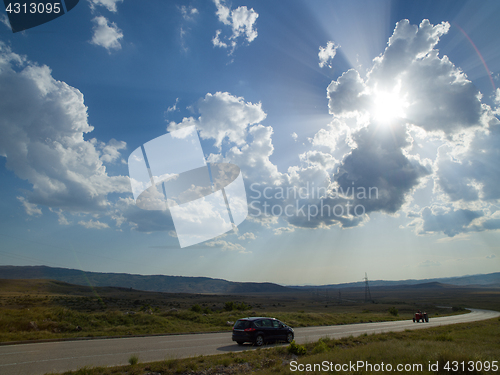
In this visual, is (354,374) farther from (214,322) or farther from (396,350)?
(214,322)

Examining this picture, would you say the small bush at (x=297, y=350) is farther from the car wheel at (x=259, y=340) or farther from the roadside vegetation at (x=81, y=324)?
the roadside vegetation at (x=81, y=324)

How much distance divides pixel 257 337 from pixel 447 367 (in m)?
9.48

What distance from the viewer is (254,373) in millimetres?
8961

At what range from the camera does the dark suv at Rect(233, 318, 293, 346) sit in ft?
50.8

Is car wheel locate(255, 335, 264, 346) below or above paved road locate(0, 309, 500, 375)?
below

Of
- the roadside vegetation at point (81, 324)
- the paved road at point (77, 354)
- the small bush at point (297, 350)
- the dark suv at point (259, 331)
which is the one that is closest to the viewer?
the paved road at point (77, 354)

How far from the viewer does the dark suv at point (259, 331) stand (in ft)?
50.8

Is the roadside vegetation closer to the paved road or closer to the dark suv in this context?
the paved road

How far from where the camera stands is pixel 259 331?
15.8 metres

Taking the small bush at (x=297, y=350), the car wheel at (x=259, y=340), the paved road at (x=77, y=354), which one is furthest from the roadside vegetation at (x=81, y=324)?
the small bush at (x=297, y=350)

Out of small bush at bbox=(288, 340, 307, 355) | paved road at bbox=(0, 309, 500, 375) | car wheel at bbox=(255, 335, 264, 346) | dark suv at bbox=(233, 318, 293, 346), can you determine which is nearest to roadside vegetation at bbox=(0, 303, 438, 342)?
paved road at bbox=(0, 309, 500, 375)

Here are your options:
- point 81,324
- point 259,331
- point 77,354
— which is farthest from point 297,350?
point 81,324

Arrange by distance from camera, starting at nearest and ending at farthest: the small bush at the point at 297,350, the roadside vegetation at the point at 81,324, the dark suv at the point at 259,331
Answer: the small bush at the point at 297,350
the dark suv at the point at 259,331
the roadside vegetation at the point at 81,324

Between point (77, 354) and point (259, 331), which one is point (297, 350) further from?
point (77, 354)
